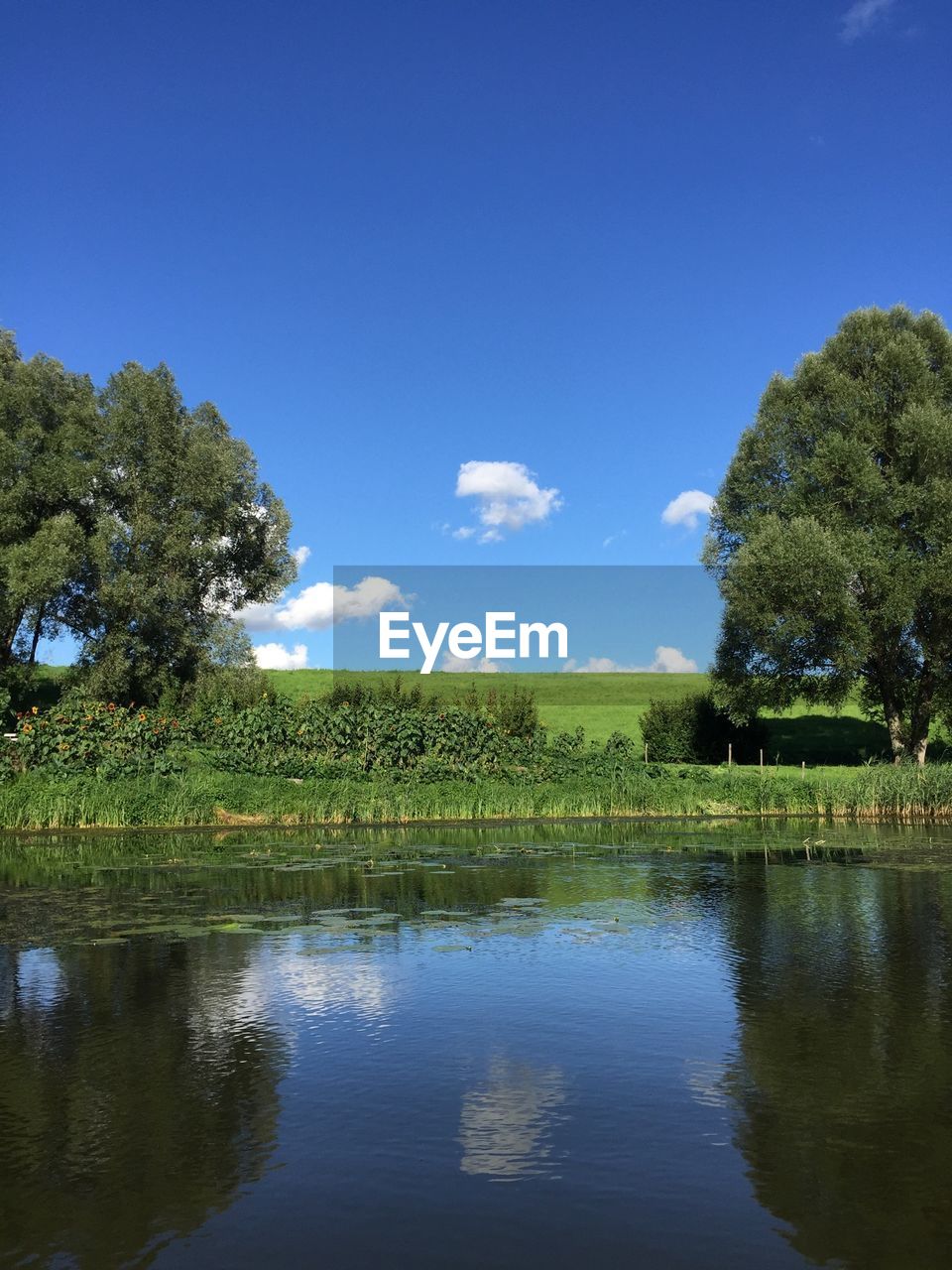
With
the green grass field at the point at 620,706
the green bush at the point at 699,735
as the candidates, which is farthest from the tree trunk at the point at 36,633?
the green bush at the point at 699,735

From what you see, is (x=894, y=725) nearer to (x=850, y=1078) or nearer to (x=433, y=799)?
(x=433, y=799)

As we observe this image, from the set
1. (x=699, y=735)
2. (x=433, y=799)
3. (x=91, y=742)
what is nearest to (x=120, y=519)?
(x=91, y=742)

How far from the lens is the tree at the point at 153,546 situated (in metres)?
48.6

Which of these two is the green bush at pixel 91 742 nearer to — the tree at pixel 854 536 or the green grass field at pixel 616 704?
the green grass field at pixel 616 704

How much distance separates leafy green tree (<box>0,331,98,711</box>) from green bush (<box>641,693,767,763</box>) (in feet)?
98.8

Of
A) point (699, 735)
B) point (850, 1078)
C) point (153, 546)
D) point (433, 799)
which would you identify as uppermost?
point (153, 546)

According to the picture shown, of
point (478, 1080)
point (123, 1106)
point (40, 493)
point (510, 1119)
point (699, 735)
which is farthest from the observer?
point (699, 735)

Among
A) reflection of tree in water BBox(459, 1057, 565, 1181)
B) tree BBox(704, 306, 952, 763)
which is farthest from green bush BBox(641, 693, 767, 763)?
reflection of tree in water BBox(459, 1057, 565, 1181)

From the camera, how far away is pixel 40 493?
162 feet

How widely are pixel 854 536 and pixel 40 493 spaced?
3757cm

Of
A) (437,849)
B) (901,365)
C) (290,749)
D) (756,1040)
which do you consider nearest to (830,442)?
(901,365)

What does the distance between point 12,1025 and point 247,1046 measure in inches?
101

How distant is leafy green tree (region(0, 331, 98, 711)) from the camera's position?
46125 mm

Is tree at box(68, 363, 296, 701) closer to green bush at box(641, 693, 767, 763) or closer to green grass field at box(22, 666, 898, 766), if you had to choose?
green grass field at box(22, 666, 898, 766)
